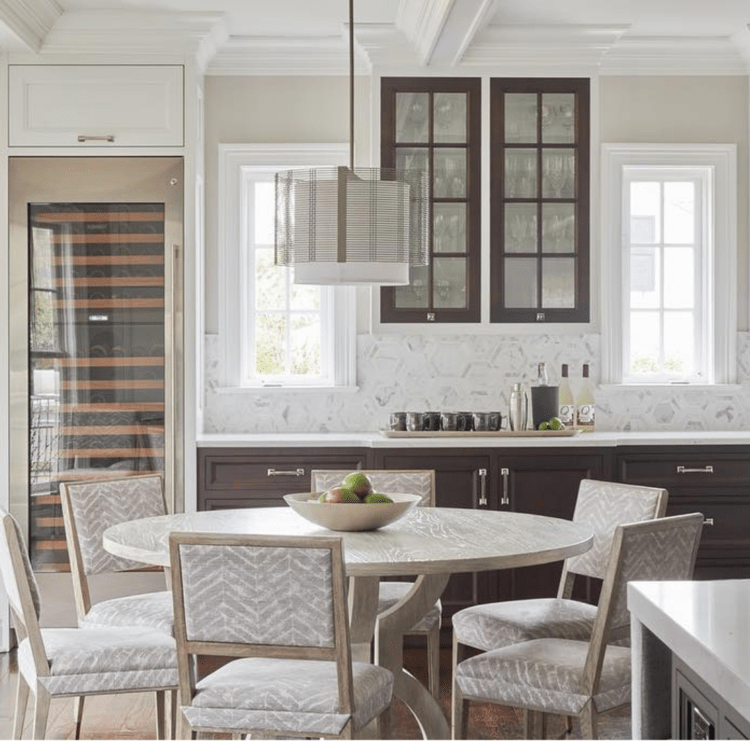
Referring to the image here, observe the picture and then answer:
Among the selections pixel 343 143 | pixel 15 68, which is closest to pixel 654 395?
pixel 343 143

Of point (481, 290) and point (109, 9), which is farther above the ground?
point (109, 9)

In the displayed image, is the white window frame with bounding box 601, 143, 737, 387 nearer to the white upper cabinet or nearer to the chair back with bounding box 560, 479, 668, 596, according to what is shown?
the chair back with bounding box 560, 479, 668, 596

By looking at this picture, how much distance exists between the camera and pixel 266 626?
259 cm

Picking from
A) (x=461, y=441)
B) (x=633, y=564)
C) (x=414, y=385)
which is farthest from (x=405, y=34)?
(x=633, y=564)

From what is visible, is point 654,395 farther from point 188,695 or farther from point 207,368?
point 188,695

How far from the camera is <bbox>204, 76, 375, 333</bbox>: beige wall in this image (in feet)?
17.8

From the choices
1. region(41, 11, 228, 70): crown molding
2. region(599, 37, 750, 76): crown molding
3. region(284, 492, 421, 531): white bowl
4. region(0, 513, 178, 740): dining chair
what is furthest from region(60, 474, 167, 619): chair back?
region(599, 37, 750, 76): crown molding

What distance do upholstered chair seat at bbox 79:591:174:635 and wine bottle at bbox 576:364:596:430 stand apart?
234 cm

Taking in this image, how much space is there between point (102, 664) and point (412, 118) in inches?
121

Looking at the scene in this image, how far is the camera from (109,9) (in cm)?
475

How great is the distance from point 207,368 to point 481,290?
4.37ft

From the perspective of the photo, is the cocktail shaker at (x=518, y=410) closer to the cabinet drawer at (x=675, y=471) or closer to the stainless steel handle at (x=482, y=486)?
the stainless steel handle at (x=482, y=486)

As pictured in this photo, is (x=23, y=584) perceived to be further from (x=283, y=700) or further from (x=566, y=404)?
(x=566, y=404)

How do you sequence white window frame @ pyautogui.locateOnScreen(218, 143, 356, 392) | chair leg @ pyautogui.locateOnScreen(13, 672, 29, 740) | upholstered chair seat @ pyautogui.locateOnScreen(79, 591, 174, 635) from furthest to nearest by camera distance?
white window frame @ pyautogui.locateOnScreen(218, 143, 356, 392) < upholstered chair seat @ pyautogui.locateOnScreen(79, 591, 174, 635) < chair leg @ pyautogui.locateOnScreen(13, 672, 29, 740)
